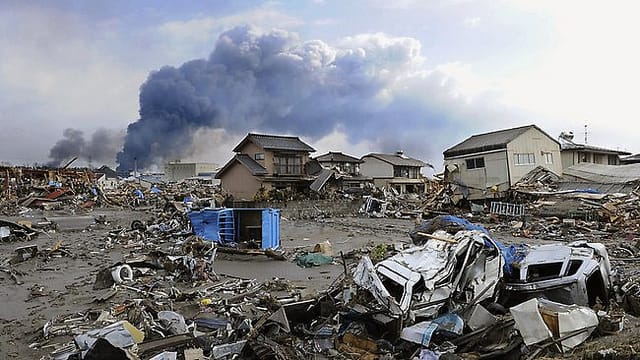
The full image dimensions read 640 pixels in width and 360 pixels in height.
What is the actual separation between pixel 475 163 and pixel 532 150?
3912 millimetres

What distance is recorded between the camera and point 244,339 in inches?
252

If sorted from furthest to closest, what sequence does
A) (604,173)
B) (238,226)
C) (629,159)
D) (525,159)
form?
(629,159), (525,159), (604,173), (238,226)

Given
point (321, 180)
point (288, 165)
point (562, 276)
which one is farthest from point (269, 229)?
point (321, 180)

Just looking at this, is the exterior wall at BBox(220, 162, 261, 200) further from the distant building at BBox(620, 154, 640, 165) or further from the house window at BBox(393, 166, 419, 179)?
the distant building at BBox(620, 154, 640, 165)

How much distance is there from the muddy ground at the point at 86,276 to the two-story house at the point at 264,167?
12.8m

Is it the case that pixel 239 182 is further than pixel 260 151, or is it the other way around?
pixel 239 182

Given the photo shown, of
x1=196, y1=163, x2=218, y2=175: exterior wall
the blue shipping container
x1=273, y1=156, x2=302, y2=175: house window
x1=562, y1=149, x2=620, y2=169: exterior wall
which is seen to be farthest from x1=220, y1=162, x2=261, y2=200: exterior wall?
x1=196, y1=163, x2=218, y2=175: exterior wall

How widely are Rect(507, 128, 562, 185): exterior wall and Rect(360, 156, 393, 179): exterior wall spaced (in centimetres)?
1996

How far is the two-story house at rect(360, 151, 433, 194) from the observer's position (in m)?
50.6

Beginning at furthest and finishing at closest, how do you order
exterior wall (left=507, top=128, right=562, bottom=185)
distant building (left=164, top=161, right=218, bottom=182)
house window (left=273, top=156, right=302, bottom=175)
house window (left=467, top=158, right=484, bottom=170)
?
distant building (left=164, top=161, right=218, bottom=182) → house window (left=273, top=156, right=302, bottom=175) → house window (left=467, top=158, right=484, bottom=170) → exterior wall (left=507, top=128, right=562, bottom=185)

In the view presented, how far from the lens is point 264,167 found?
37.3 m

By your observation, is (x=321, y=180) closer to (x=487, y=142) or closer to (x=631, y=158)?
(x=487, y=142)

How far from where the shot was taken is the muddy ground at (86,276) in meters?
6.63

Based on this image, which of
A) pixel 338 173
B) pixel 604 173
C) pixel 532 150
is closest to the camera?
pixel 604 173
